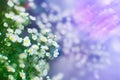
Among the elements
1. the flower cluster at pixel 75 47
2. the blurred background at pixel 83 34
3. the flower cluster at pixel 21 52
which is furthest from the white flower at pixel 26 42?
the flower cluster at pixel 75 47

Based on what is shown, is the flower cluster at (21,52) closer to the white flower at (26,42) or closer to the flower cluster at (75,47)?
the white flower at (26,42)

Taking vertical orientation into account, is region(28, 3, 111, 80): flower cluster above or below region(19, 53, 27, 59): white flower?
above

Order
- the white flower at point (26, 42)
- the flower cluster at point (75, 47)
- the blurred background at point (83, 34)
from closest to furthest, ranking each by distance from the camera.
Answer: the white flower at point (26, 42) < the blurred background at point (83, 34) < the flower cluster at point (75, 47)

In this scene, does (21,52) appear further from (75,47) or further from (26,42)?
(75,47)

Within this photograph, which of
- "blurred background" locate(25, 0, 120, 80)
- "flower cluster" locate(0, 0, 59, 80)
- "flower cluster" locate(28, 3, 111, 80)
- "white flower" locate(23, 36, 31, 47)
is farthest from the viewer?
"flower cluster" locate(28, 3, 111, 80)

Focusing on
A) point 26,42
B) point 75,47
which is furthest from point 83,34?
point 26,42

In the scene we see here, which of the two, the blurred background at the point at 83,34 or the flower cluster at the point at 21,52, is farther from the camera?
the blurred background at the point at 83,34

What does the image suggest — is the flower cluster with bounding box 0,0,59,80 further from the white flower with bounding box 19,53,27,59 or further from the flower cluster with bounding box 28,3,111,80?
the flower cluster with bounding box 28,3,111,80

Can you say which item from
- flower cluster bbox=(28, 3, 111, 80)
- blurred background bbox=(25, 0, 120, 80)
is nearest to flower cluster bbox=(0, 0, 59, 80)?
blurred background bbox=(25, 0, 120, 80)

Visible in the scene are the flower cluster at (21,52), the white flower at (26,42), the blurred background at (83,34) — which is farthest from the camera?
the blurred background at (83,34)

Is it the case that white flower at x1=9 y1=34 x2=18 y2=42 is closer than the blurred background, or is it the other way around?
white flower at x1=9 y1=34 x2=18 y2=42
